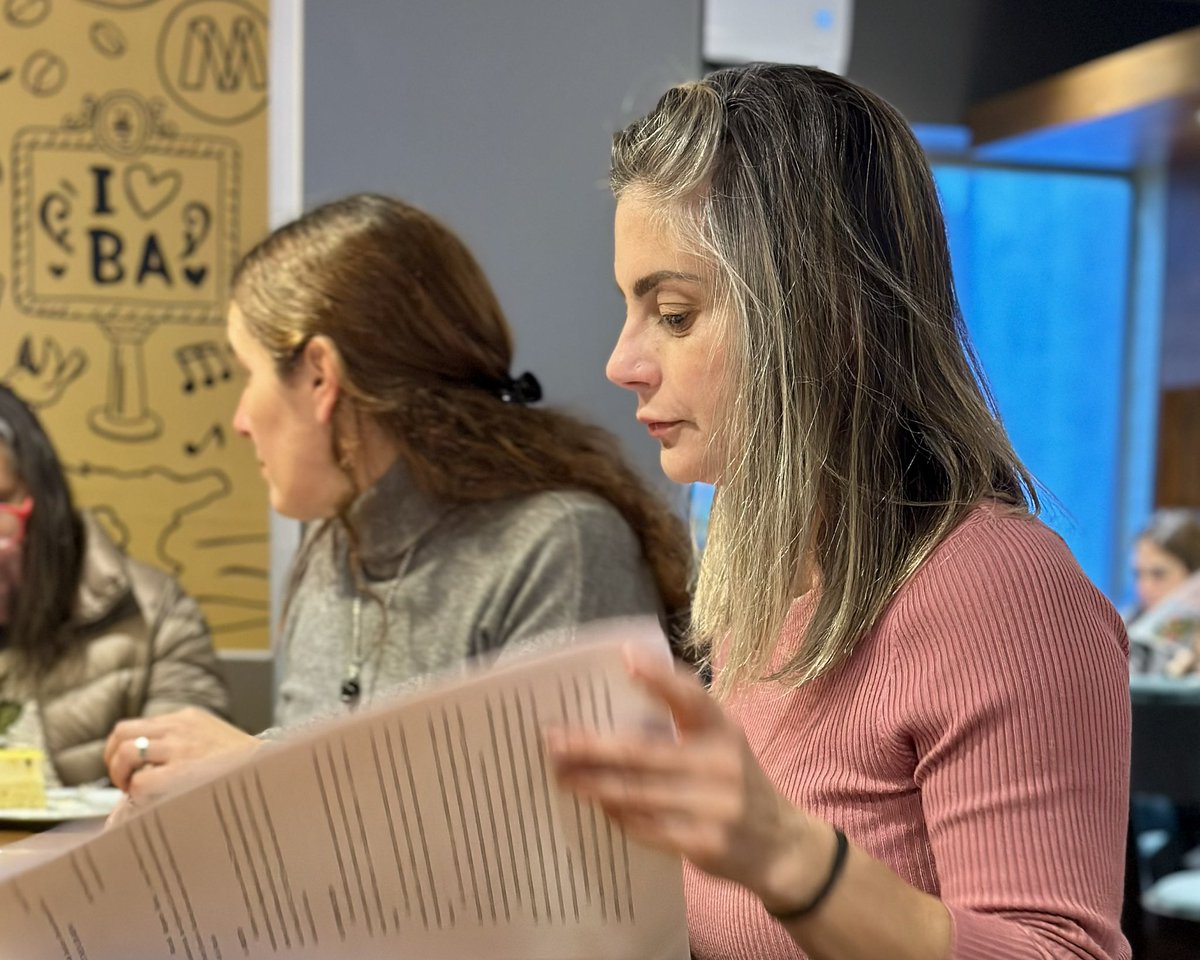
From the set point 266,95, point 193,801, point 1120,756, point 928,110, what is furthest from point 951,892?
point 928,110

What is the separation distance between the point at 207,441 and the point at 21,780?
1.06 meters

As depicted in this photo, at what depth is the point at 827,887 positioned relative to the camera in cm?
72

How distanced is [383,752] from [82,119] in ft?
7.09

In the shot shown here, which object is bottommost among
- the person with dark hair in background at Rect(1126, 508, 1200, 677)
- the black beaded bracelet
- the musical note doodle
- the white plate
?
the person with dark hair in background at Rect(1126, 508, 1200, 677)

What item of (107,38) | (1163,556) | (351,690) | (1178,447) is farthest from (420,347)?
(1178,447)

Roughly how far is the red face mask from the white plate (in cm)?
77

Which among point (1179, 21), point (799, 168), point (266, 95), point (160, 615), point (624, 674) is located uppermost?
point (1179, 21)

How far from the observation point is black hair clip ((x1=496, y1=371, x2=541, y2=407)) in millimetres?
1941

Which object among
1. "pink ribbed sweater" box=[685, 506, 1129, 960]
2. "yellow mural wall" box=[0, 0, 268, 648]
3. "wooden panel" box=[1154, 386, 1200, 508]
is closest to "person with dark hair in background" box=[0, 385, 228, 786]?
"yellow mural wall" box=[0, 0, 268, 648]

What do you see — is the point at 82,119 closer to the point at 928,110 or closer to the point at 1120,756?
the point at 928,110

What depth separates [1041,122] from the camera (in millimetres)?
3371

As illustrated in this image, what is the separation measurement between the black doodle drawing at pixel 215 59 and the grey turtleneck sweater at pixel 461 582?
3.54 feet

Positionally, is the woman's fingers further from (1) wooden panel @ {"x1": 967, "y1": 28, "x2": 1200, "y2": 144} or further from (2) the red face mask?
(1) wooden panel @ {"x1": 967, "y1": 28, "x2": 1200, "y2": 144}

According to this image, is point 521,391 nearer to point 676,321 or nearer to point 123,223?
point 676,321
